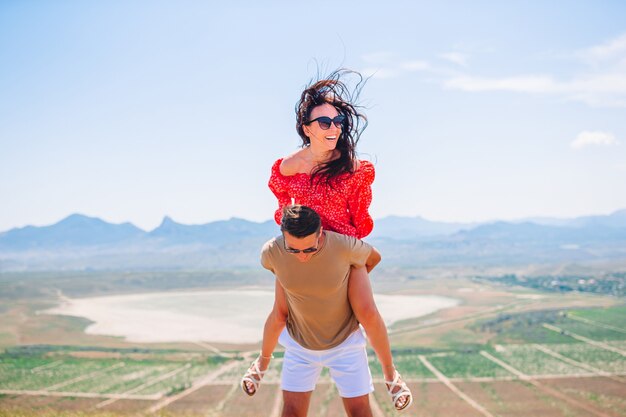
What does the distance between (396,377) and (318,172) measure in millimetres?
1350

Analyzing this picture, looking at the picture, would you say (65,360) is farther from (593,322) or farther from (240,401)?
(593,322)

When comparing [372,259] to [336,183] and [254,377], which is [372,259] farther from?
[254,377]

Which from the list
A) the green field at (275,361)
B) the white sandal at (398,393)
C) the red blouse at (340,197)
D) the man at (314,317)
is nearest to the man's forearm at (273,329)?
the man at (314,317)

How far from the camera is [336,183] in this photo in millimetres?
3396

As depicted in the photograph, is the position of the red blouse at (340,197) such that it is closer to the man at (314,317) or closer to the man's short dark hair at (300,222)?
the man at (314,317)

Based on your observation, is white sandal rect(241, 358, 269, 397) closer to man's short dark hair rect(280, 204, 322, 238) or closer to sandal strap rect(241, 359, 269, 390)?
sandal strap rect(241, 359, 269, 390)

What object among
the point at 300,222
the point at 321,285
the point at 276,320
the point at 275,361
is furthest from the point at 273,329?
the point at 275,361

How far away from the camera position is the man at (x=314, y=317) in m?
3.19

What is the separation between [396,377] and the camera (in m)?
3.53

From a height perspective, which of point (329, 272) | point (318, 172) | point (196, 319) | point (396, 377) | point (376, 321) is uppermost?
point (318, 172)

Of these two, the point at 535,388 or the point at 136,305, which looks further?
the point at 136,305

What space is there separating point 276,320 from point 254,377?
39 cm

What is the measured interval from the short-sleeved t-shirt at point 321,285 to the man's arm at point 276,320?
2.2 inches

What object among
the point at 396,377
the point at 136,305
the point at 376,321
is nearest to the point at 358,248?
Answer: the point at 376,321
